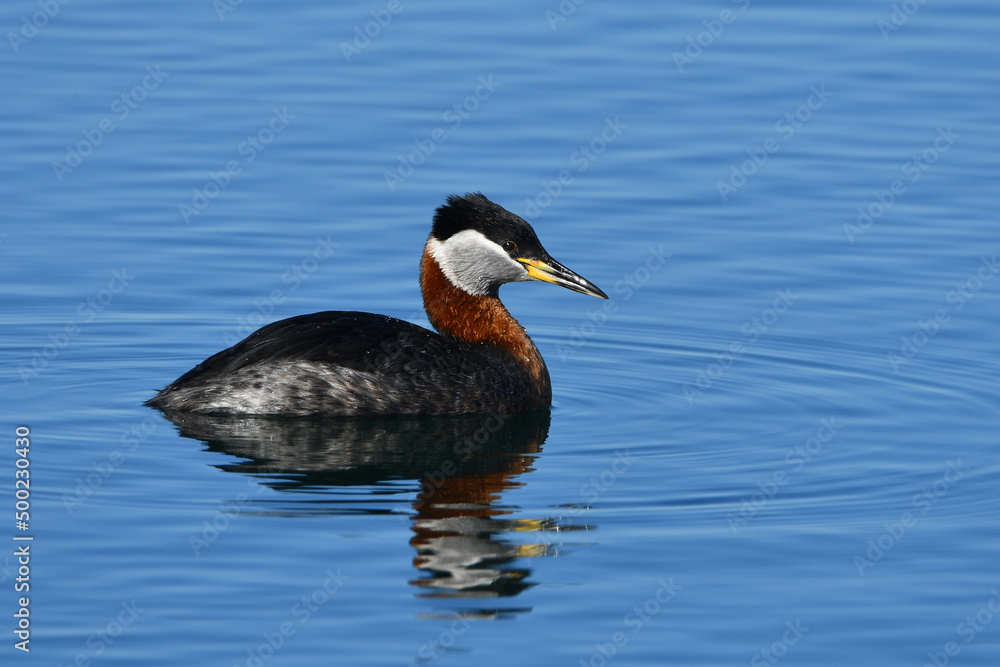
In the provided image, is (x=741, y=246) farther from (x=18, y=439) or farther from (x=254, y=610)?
(x=254, y=610)

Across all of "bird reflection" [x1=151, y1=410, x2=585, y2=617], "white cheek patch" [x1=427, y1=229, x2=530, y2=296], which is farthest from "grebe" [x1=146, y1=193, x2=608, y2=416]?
"bird reflection" [x1=151, y1=410, x2=585, y2=617]

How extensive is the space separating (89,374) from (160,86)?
7.12 m

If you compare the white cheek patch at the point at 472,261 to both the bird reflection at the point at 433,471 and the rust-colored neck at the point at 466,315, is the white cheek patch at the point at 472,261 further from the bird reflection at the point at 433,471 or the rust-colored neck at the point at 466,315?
the bird reflection at the point at 433,471

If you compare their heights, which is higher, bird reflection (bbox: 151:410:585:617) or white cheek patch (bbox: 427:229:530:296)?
white cheek patch (bbox: 427:229:530:296)

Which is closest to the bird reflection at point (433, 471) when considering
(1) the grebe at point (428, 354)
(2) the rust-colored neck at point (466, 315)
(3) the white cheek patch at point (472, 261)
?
(1) the grebe at point (428, 354)

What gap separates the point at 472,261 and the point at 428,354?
0.99m

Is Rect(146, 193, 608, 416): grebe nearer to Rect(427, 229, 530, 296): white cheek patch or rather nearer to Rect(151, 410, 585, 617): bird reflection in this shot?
Rect(427, 229, 530, 296): white cheek patch

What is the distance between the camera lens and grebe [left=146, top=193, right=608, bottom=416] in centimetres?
1363

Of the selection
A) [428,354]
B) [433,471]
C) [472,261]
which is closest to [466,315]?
[472,261]

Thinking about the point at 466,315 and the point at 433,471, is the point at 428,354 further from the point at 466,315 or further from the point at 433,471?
the point at 433,471

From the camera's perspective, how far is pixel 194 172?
1881 cm

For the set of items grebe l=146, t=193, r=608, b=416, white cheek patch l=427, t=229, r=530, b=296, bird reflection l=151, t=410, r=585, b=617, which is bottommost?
bird reflection l=151, t=410, r=585, b=617

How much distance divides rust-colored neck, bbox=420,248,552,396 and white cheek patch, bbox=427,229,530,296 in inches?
2.7

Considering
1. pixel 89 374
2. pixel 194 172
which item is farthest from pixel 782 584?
pixel 194 172
